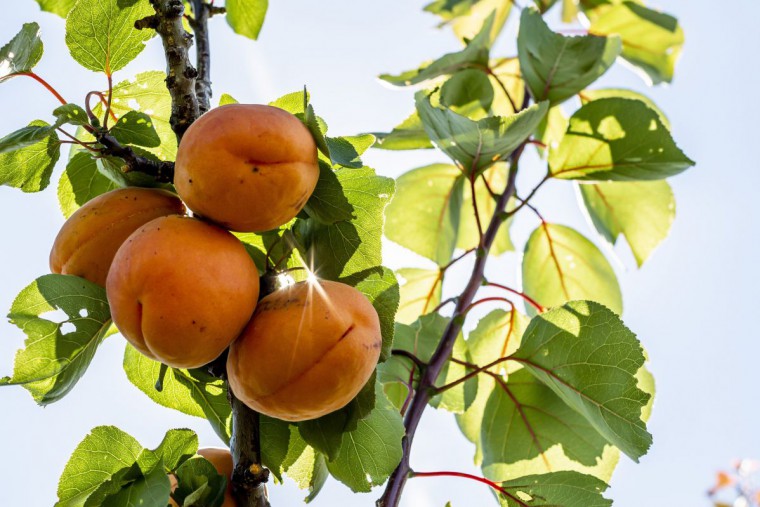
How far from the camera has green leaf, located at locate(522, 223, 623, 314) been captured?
5.17ft

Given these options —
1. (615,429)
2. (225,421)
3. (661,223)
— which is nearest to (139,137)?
(225,421)

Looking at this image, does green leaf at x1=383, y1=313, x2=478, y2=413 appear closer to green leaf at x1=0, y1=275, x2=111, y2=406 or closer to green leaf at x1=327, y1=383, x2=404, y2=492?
green leaf at x1=327, y1=383, x2=404, y2=492

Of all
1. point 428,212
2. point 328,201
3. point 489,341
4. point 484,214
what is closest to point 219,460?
point 328,201

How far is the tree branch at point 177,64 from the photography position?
2.80 feet

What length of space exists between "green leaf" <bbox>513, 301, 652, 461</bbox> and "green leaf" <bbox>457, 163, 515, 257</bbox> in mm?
593

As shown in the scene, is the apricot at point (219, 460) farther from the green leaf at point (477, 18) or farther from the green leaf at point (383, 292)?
the green leaf at point (477, 18)

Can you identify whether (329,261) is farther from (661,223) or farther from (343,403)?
(661,223)

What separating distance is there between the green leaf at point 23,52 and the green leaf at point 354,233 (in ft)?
1.30

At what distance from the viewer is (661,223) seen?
64.4 inches

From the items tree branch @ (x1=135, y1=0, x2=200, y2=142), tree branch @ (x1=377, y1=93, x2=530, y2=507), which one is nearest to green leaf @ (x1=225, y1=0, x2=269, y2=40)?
tree branch @ (x1=135, y1=0, x2=200, y2=142)

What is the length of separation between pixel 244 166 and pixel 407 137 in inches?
31.3

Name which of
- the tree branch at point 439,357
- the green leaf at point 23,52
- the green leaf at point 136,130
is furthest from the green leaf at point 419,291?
the green leaf at point 23,52

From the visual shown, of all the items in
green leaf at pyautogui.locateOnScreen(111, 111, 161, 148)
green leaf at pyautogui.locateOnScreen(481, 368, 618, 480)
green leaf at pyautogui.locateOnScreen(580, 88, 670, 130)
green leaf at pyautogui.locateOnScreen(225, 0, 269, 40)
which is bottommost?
green leaf at pyautogui.locateOnScreen(481, 368, 618, 480)

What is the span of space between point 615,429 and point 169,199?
0.65m
